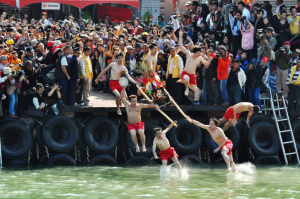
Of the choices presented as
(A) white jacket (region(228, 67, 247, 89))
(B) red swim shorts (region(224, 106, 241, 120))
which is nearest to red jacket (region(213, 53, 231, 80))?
(A) white jacket (region(228, 67, 247, 89))

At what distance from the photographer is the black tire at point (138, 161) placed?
19.3m

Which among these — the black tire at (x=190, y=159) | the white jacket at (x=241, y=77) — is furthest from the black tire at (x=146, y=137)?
the white jacket at (x=241, y=77)

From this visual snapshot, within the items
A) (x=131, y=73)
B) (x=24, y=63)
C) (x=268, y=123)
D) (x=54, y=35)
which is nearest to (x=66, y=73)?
(x=24, y=63)

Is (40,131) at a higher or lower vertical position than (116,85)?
lower

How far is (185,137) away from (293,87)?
4113 mm

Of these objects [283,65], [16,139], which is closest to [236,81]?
[283,65]

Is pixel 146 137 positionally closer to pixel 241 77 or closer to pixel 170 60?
pixel 170 60

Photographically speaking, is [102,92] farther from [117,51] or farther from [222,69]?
[222,69]

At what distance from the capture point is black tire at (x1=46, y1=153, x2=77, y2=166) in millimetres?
18669

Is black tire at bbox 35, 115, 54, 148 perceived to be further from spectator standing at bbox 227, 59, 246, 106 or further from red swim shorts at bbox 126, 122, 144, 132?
spectator standing at bbox 227, 59, 246, 106

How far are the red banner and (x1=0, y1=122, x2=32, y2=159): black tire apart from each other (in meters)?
16.9

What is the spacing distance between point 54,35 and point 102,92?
2.92 m

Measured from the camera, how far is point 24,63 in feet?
61.3

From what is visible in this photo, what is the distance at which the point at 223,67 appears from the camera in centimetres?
1962
